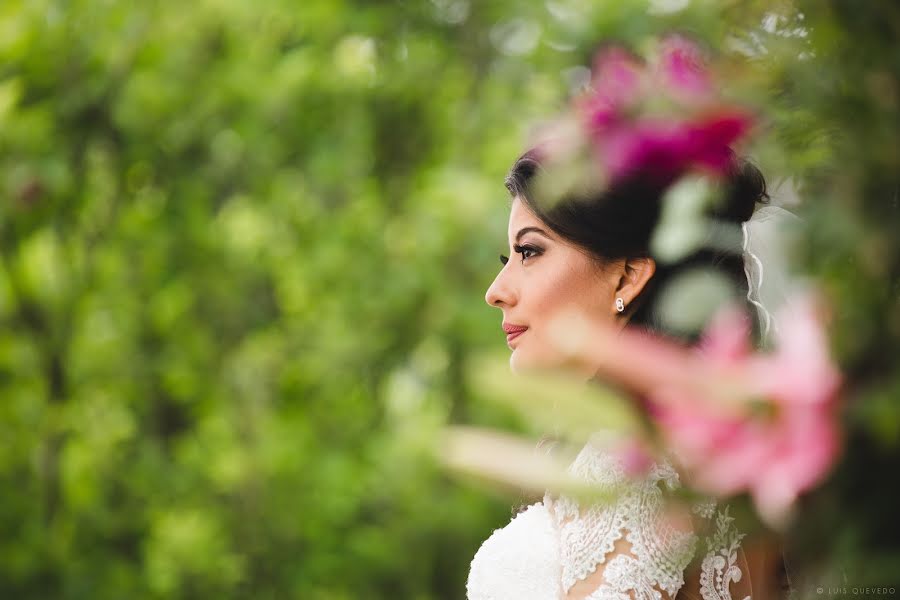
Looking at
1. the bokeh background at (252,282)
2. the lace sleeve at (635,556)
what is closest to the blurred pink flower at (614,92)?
the lace sleeve at (635,556)

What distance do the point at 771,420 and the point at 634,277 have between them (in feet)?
5.18

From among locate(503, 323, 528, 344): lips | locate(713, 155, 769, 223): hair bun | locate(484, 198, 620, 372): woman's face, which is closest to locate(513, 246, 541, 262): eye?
locate(484, 198, 620, 372): woman's face

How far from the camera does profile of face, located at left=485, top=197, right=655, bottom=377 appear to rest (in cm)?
193

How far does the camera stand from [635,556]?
1.63m

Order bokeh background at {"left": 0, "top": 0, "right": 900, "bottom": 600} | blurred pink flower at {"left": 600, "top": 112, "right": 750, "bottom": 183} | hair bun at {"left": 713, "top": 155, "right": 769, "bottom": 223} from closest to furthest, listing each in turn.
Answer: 1. blurred pink flower at {"left": 600, "top": 112, "right": 750, "bottom": 183}
2. hair bun at {"left": 713, "top": 155, "right": 769, "bottom": 223}
3. bokeh background at {"left": 0, "top": 0, "right": 900, "bottom": 600}

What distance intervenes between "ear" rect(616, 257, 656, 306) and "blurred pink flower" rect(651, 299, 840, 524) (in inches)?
60.7

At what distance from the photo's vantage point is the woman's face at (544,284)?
1.93 m

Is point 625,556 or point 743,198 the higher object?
point 743,198

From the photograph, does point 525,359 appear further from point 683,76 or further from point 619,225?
point 683,76

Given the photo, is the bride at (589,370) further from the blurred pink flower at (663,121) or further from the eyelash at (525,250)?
the blurred pink flower at (663,121)

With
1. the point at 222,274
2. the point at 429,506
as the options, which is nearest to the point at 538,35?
the point at 222,274

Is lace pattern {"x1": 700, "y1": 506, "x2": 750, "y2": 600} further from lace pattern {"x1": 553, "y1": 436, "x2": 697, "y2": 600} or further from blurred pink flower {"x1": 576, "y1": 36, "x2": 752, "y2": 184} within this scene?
blurred pink flower {"x1": 576, "y1": 36, "x2": 752, "y2": 184}

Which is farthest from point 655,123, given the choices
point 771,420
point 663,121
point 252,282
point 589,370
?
point 252,282

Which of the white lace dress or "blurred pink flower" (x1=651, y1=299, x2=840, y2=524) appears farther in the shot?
the white lace dress
